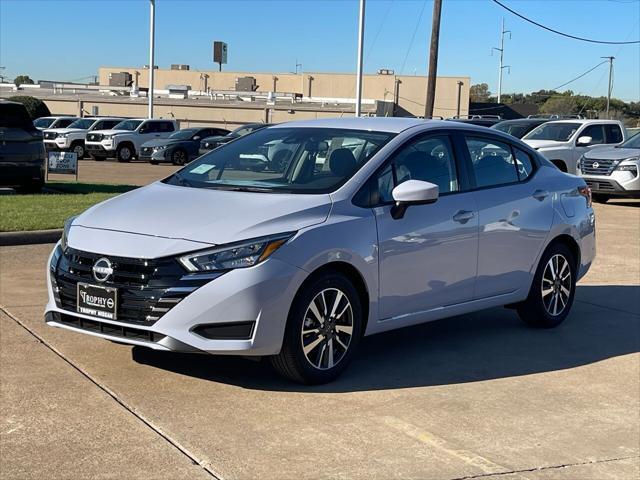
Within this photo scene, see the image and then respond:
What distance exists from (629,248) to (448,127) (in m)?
6.69

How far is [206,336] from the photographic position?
203 inches

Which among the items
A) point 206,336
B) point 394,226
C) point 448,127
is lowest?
point 206,336

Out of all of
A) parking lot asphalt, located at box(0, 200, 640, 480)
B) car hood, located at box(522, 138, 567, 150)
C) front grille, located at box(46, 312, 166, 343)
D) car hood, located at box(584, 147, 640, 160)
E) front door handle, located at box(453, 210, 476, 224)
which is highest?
car hood, located at box(522, 138, 567, 150)

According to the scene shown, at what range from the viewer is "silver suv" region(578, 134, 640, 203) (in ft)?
62.1

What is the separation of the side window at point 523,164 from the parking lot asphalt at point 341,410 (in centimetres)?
132

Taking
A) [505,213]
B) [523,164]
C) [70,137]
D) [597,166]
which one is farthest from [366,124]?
[70,137]

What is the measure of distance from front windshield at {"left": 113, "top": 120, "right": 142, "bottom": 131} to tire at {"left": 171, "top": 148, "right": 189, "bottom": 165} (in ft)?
10.1

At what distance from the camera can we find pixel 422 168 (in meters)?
6.42

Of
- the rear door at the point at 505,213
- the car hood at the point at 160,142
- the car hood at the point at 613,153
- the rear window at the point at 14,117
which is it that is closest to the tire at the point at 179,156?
the car hood at the point at 160,142

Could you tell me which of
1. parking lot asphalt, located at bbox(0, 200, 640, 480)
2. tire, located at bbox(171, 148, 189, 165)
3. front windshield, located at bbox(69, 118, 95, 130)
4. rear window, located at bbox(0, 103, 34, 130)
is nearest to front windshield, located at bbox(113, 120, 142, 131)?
front windshield, located at bbox(69, 118, 95, 130)

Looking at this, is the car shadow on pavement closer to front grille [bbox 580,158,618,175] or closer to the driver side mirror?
the driver side mirror

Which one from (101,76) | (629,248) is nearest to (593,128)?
(629,248)

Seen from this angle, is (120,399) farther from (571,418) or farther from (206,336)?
(571,418)

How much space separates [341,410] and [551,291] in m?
3.01
